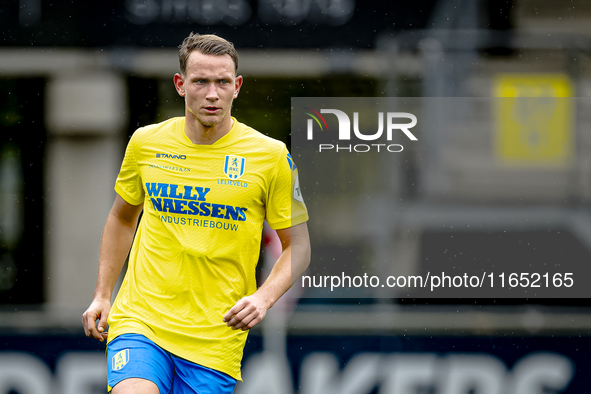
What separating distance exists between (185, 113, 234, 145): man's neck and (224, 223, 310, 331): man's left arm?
453 millimetres

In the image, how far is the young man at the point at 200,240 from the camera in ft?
8.80

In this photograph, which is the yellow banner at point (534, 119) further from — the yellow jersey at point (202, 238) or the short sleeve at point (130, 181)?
the short sleeve at point (130, 181)

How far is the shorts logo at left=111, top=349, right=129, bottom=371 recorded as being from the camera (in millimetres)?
2631

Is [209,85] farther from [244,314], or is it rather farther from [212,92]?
[244,314]

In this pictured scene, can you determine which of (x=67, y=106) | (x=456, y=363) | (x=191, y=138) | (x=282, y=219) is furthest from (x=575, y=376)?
(x=67, y=106)

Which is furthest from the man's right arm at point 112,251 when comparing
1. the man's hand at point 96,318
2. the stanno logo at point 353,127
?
the stanno logo at point 353,127

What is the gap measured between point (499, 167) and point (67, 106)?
265cm

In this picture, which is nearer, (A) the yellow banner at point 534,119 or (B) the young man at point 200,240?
(B) the young man at point 200,240

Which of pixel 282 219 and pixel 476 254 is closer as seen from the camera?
pixel 282 219

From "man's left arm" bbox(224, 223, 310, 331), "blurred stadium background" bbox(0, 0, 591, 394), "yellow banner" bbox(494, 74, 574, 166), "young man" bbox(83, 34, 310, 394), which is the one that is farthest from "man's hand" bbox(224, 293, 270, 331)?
"yellow banner" bbox(494, 74, 574, 166)

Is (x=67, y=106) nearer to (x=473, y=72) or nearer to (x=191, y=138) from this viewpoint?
(x=191, y=138)

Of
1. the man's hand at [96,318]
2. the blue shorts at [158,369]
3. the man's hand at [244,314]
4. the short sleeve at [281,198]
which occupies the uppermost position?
the short sleeve at [281,198]

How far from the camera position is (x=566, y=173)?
4.39m

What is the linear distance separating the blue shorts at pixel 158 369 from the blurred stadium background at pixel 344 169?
1.64 meters
